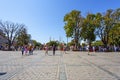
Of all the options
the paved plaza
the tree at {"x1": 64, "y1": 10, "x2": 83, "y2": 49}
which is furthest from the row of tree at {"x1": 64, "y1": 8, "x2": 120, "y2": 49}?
the paved plaza

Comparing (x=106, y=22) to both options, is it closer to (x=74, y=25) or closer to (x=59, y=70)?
(x=74, y=25)

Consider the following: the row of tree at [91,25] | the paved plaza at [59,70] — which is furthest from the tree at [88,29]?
the paved plaza at [59,70]

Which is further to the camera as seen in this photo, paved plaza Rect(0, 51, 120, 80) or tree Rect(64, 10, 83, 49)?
tree Rect(64, 10, 83, 49)

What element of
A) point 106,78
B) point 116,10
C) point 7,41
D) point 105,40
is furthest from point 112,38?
point 106,78

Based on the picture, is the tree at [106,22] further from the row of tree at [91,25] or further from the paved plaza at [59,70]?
the paved plaza at [59,70]

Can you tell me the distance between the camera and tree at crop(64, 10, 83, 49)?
238 ft

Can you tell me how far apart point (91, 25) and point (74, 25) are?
190 inches

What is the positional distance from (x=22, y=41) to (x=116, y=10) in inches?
1988

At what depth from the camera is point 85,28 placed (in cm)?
7206

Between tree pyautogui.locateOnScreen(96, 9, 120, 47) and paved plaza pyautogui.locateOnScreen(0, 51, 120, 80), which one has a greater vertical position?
tree pyautogui.locateOnScreen(96, 9, 120, 47)

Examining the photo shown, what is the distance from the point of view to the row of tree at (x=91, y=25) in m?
71.7

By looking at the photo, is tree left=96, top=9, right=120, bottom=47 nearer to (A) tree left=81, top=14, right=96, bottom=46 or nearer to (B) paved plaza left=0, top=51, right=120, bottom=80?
(A) tree left=81, top=14, right=96, bottom=46

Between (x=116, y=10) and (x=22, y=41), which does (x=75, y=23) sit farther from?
(x=22, y=41)

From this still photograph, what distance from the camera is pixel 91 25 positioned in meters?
71.8
